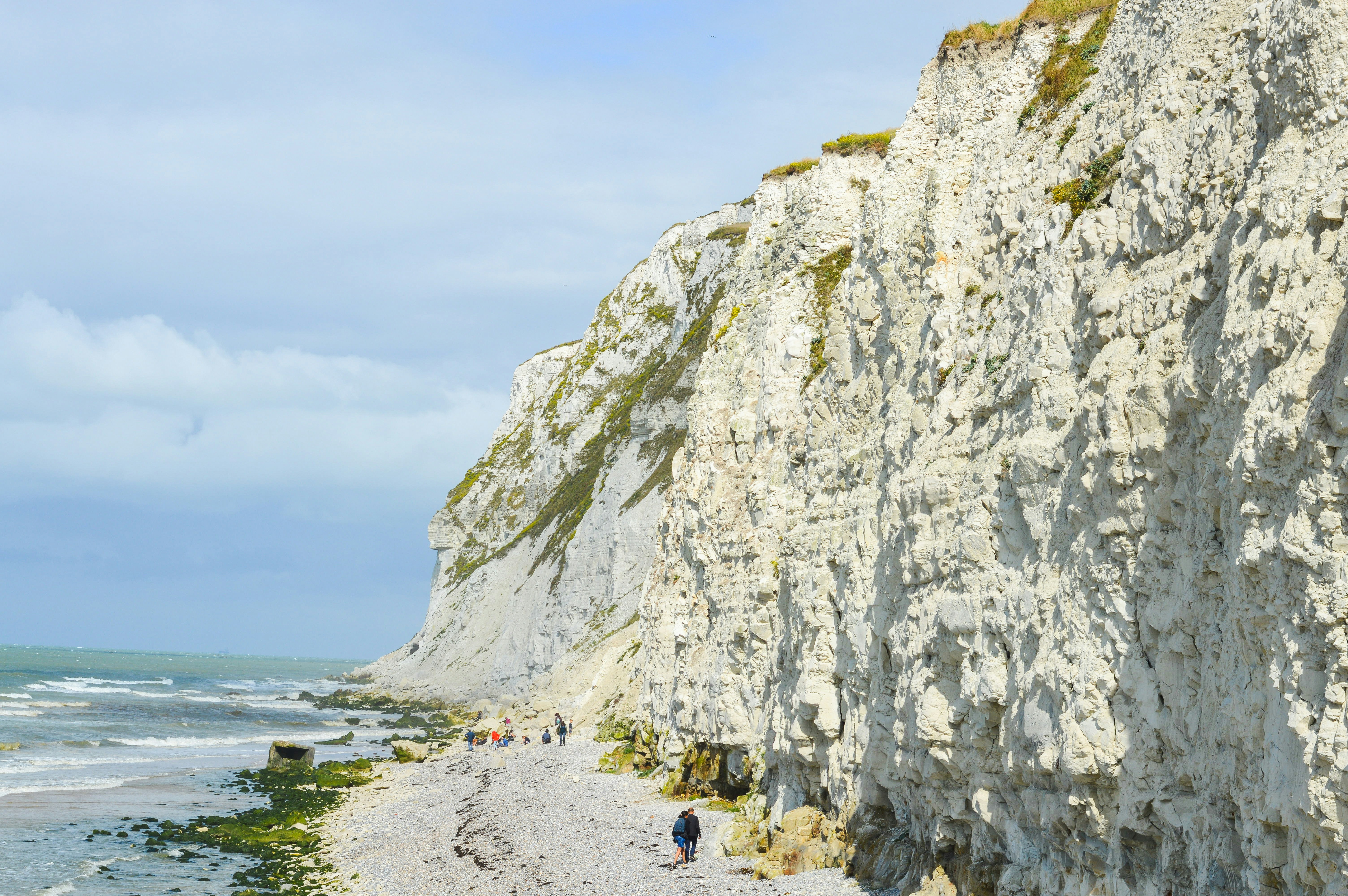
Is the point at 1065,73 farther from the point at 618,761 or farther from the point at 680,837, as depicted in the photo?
the point at 618,761

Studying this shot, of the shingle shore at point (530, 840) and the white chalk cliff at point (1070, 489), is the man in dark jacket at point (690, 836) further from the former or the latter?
the white chalk cliff at point (1070, 489)

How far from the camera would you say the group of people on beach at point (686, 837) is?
20.2 m

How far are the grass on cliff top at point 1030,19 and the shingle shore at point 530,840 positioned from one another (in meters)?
16.9

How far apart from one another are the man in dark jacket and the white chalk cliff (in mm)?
2084

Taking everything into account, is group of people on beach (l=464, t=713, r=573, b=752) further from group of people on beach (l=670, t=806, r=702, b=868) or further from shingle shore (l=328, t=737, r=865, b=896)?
group of people on beach (l=670, t=806, r=702, b=868)

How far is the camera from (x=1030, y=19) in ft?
67.6

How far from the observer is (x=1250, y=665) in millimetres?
9000

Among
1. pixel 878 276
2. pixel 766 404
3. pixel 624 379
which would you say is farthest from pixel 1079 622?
pixel 624 379

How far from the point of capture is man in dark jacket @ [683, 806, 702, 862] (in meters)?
20.1

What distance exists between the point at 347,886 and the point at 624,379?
6917 cm

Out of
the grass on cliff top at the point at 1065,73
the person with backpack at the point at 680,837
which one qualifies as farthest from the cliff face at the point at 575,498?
the grass on cliff top at the point at 1065,73

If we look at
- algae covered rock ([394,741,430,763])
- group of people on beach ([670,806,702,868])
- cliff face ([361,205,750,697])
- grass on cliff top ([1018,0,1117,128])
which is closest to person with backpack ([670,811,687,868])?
group of people on beach ([670,806,702,868])

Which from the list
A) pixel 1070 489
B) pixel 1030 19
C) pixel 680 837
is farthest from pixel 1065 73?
pixel 680 837

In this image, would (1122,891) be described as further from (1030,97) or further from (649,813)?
(649,813)
